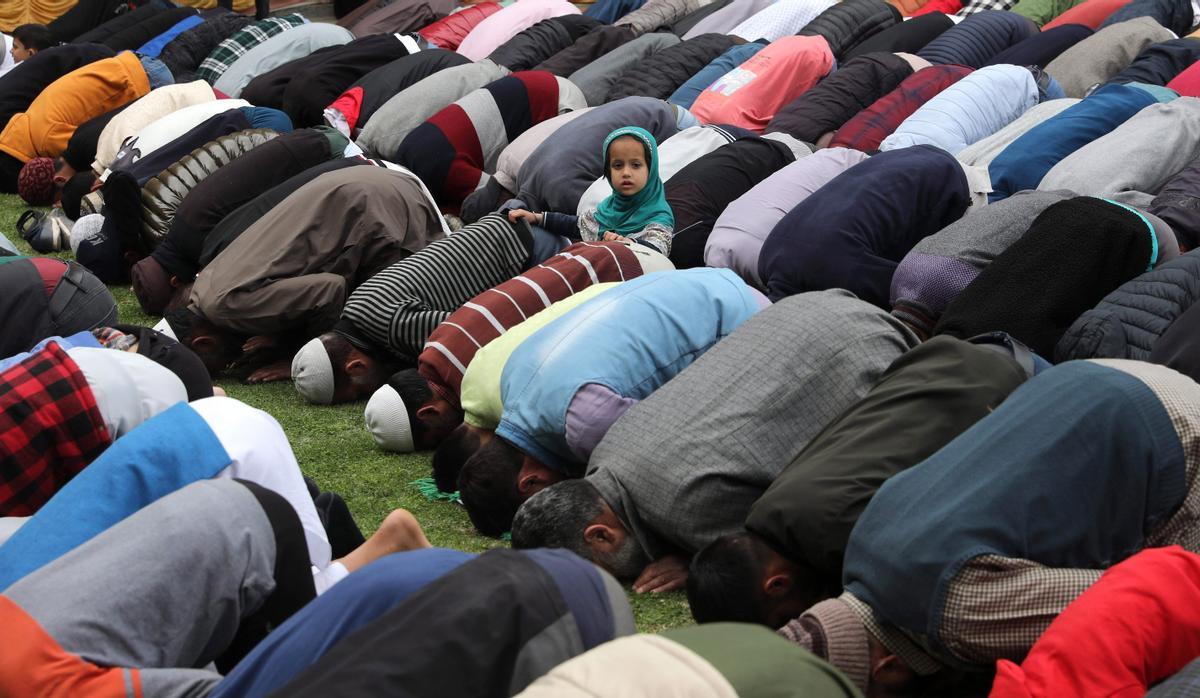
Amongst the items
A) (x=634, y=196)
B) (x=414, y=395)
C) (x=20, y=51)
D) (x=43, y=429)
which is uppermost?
(x=43, y=429)

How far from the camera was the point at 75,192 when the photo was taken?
263 inches

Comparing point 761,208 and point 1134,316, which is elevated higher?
point 1134,316

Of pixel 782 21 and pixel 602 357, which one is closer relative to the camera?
pixel 602 357

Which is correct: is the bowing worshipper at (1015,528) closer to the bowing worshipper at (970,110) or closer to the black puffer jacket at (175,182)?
the bowing worshipper at (970,110)

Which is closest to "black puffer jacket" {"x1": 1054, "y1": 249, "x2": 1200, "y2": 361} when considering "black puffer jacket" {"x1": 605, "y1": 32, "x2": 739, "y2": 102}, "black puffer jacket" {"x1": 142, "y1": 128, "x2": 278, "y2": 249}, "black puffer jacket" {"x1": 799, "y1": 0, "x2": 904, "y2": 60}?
"black puffer jacket" {"x1": 605, "y1": 32, "x2": 739, "y2": 102}

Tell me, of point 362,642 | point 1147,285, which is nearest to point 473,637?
point 362,642

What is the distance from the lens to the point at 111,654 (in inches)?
98.9

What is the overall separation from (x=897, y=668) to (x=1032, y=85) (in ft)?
11.1

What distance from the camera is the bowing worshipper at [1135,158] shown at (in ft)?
14.6

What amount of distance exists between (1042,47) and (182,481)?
4403 mm

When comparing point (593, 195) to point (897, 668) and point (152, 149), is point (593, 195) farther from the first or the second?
point (897, 668)

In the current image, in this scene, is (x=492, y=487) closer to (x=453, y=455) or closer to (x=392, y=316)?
(x=453, y=455)

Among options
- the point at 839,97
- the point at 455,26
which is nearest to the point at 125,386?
the point at 839,97

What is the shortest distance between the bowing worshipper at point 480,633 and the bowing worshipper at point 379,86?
470 centimetres
